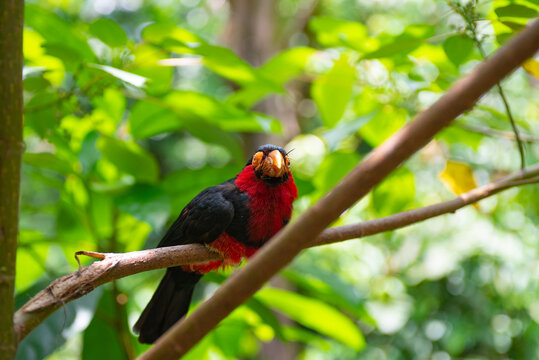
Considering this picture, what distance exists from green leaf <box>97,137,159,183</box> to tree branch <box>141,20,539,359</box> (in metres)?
1.03

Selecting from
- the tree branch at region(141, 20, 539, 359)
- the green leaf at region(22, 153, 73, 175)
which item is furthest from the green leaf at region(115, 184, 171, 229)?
the tree branch at region(141, 20, 539, 359)

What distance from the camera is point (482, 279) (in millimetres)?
3539

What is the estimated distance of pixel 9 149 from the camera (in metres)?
0.79

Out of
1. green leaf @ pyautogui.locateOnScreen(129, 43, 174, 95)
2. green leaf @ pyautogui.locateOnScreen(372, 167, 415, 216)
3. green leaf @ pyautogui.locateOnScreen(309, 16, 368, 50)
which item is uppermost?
green leaf @ pyautogui.locateOnScreen(309, 16, 368, 50)

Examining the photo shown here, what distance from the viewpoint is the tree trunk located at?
0.78 m

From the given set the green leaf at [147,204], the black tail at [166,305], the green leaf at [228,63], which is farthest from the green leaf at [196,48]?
the black tail at [166,305]

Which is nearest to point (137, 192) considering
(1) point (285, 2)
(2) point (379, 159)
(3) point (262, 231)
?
(3) point (262, 231)

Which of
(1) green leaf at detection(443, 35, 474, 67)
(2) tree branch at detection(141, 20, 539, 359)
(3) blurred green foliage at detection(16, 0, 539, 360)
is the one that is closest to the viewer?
(2) tree branch at detection(141, 20, 539, 359)

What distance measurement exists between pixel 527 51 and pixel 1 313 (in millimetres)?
779

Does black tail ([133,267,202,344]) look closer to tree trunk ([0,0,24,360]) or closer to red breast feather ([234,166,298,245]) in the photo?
red breast feather ([234,166,298,245])

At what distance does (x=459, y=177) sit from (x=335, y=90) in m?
0.49

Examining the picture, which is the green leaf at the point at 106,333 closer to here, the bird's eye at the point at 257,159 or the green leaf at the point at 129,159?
the green leaf at the point at 129,159

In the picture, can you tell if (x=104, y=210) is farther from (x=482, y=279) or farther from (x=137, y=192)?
(x=482, y=279)

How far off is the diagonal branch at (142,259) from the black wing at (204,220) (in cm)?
9
